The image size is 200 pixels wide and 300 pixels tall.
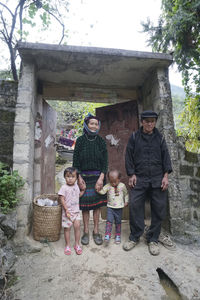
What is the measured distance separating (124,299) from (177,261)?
90cm

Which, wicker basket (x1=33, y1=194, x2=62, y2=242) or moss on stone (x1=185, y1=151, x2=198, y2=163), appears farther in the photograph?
moss on stone (x1=185, y1=151, x2=198, y2=163)

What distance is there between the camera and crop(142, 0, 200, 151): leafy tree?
4.08m

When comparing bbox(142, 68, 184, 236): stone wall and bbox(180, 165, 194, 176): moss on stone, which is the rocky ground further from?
bbox(180, 165, 194, 176): moss on stone

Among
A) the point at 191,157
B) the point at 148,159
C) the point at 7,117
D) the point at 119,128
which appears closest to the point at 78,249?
the point at 148,159

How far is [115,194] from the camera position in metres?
2.76

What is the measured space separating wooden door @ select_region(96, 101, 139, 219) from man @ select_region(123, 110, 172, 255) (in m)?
1.23

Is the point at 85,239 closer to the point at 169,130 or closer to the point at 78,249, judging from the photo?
the point at 78,249

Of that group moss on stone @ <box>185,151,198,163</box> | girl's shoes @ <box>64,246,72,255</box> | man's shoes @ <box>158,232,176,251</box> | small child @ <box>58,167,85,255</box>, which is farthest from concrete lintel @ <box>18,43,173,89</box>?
girl's shoes @ <box>64,246,72,255</box>

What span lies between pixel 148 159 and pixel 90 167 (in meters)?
0.82

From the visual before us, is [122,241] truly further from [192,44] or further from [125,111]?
[192,44]

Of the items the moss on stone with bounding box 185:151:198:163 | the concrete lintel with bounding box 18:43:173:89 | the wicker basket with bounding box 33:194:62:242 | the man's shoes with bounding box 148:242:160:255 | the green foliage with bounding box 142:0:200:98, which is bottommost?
the man's shoes with bounding box 148:242:160:255

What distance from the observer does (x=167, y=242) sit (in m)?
2.56

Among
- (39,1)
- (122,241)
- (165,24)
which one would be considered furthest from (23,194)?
(39,1)

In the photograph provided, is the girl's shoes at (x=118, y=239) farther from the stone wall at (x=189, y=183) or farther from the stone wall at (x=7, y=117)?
the stone wall at (x=7, y=117)
